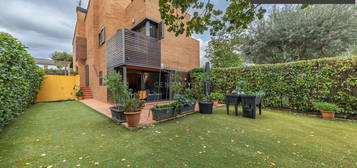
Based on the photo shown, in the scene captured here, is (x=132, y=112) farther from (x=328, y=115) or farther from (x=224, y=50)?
(x=224, y=50)

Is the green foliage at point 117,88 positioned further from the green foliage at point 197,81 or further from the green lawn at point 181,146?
the green foliage at point 197,81

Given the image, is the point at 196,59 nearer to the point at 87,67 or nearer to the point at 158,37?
the point at 158,37

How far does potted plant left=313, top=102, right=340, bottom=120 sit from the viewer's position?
424cm

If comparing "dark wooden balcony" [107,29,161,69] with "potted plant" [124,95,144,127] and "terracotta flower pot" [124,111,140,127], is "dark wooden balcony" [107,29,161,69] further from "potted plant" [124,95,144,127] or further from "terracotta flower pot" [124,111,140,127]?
"terracotta flower pot" [124,111,140,127]

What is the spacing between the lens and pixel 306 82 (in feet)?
16.5

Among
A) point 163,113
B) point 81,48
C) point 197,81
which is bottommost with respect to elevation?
point 163,113

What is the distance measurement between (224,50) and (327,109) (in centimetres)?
941

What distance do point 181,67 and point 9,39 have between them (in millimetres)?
8299

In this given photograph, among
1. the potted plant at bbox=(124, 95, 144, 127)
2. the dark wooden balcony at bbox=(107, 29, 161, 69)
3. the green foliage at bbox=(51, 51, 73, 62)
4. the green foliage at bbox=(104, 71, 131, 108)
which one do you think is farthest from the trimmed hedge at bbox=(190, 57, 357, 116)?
the green foliage at bbox=(51, 51, 73, 62)

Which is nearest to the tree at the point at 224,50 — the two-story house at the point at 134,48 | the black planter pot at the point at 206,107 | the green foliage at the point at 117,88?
the two-story house at the point at 134,48

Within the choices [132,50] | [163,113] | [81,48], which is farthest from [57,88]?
[163,113]

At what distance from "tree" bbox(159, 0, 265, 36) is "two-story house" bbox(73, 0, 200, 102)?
13.3 feet

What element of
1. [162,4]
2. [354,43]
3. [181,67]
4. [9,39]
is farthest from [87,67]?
[354,43]

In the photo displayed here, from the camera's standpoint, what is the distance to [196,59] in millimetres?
11664
